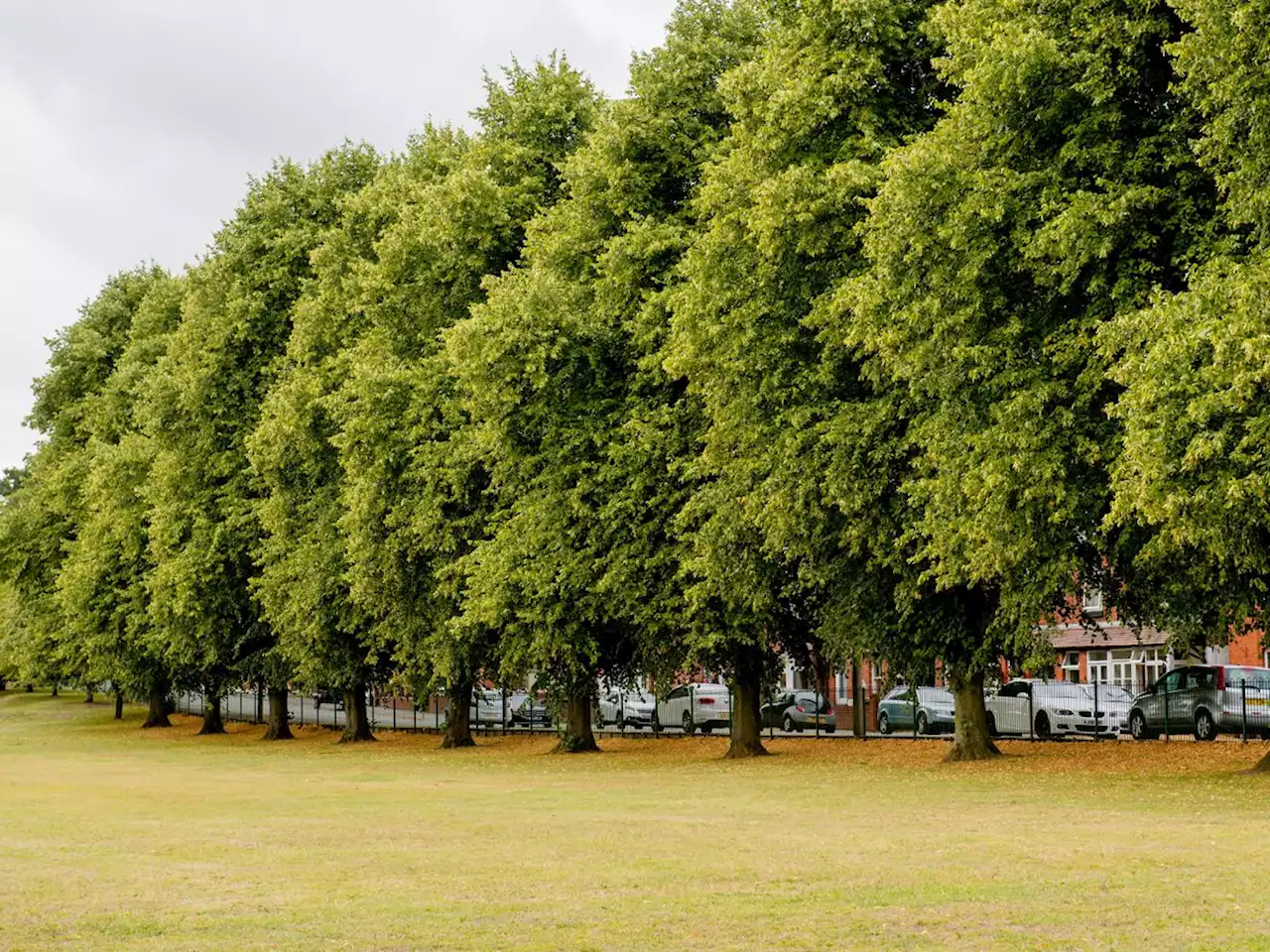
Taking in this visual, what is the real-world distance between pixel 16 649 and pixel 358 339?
3371 centimetres

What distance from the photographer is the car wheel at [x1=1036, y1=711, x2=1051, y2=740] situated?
139 ft

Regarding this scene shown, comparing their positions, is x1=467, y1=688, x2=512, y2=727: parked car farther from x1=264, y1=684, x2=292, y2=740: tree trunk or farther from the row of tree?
the row of tree

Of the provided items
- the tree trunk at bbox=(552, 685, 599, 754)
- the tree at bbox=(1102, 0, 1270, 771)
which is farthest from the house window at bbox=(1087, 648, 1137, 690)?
the tree at bbox=(1102, 0, 1270, 771)

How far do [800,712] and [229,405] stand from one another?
2090 cm

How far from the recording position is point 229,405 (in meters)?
52.5

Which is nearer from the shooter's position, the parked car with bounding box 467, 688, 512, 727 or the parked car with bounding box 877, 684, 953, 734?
the parked car with bounding box 877, 684, 953, 734

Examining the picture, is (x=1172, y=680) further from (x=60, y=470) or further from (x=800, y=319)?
(x=60, y=470)

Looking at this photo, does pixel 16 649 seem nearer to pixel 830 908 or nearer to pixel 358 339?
pixel 358 339

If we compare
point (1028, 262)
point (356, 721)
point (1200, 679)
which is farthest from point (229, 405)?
point (1028, 262)

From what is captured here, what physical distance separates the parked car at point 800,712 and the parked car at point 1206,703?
44.6 feet

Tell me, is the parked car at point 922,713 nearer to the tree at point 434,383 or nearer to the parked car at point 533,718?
the tree at point 434,383

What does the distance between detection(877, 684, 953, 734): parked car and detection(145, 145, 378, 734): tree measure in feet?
53.0

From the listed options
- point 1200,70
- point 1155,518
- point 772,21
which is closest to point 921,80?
point 772,21

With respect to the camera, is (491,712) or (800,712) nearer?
(800,712)
